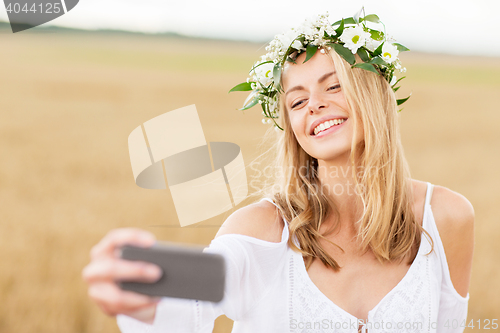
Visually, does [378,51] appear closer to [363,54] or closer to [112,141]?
[363,54]

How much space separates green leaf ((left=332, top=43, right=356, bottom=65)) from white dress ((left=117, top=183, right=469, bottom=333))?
0.79m

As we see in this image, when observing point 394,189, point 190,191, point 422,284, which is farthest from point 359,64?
A: point 190,191

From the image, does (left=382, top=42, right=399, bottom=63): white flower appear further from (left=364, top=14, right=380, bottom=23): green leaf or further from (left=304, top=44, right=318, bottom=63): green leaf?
(left=304, top=44, right=318, bottom=63): green leaf

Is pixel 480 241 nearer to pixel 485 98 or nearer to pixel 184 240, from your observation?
pixel 184 240

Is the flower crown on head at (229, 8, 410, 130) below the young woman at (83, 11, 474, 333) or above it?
above

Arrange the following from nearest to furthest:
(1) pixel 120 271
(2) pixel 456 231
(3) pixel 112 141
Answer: (1) pixel 120 271
(2) pixel 456 231
(3) pixel 112 141

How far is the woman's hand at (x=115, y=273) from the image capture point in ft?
2.16

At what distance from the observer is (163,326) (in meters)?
1.09

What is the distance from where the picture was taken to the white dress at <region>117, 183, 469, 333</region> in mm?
1646

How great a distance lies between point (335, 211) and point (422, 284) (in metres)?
0.48

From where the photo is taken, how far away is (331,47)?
191cm

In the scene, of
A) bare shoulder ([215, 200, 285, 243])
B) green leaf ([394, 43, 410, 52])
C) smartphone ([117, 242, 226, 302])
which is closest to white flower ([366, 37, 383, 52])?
green leaf ([394, 43, 410, 52])

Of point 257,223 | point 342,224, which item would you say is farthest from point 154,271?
point 342,224

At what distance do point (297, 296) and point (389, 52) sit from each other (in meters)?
1.21
